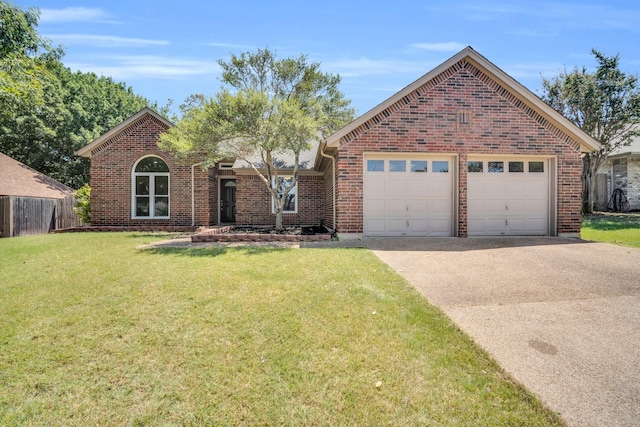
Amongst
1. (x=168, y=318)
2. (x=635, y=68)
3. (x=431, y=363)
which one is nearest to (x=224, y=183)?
(x=168, y=318)

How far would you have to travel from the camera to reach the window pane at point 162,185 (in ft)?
46.6

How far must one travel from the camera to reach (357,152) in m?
9.55

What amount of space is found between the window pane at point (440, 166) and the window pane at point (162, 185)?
11.1 metres

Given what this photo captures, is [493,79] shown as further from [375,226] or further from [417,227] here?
[375,226]

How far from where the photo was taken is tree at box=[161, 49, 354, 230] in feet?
30.9

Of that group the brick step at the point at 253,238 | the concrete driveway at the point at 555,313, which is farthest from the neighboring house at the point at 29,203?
the concrete driveway at the point at 555,313

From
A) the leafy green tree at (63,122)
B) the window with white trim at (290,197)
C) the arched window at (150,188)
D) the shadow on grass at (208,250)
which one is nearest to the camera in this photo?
the shadow on grass at (208,250)

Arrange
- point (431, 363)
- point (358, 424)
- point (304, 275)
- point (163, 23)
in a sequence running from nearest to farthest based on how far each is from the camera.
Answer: point (358, 424) < point (431, 363) < point (304, 275) < point (163, 23)

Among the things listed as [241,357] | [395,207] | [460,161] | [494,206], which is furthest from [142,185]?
[494,206]

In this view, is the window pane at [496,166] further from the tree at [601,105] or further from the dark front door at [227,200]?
the tree at [601,105]

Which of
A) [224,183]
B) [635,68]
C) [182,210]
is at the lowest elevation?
[182,210]

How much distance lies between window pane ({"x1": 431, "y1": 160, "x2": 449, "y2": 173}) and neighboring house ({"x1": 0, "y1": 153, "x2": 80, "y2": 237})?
16.3 m

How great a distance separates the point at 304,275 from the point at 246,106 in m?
6.03

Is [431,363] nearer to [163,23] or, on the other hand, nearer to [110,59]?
[163,23]
